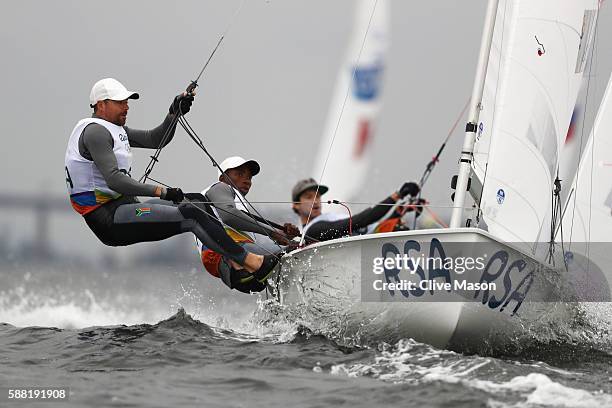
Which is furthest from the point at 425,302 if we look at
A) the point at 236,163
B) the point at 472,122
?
the point at 236,163

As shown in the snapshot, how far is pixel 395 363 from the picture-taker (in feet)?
14.6

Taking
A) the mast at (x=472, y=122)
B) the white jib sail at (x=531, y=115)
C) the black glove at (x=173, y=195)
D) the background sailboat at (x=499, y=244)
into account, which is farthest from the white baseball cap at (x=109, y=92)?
the white jib sail at (x=531, y=115)

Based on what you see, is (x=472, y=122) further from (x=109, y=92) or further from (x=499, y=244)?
(x=109, y=92)

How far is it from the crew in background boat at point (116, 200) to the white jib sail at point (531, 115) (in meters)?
1.27

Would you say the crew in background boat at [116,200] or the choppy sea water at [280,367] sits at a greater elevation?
the crew in background boat at [116,200]

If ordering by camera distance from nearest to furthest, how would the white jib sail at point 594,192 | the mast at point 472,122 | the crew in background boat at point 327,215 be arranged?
1. the mast at point 472,122
2. the crew in background boat at point 327,215
3. the white jib sail at point 594,192

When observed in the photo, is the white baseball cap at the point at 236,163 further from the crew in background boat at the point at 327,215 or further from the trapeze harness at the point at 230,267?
the crew in background boat at the point at 327,215

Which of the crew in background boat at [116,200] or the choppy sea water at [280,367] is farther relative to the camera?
the crew in background boat at [116,200]

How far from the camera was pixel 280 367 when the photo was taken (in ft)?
14.6

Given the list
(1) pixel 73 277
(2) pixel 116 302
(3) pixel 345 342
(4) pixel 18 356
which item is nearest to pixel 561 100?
(3) pixel 345 342

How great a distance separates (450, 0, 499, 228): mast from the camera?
5.02 m

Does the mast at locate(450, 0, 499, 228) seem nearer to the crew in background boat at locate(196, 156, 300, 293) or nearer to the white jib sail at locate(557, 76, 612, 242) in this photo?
the crew in background boat at locate(196, 156, 300, 293)

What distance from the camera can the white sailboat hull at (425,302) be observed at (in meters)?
4.75

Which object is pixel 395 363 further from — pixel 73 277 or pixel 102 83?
pixel 73 277
